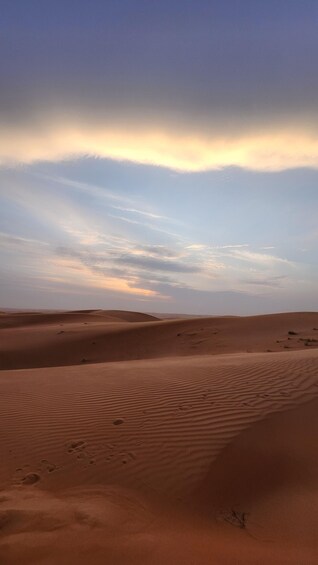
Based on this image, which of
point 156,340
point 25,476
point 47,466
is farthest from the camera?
point 156,340

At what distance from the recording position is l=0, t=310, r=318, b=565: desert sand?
9.67 ft

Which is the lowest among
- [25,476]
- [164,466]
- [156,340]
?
[25,476]

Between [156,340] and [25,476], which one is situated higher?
[156,340]

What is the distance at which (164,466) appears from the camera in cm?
430

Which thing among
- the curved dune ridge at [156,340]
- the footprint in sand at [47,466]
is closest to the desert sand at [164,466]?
the footprint in sand at [47,466]

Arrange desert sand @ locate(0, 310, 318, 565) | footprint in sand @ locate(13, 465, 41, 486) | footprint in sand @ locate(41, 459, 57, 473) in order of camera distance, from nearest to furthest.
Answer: desert sand @ locate(0, 310, 318, 565)
footprint in sand @ locate(13, 465, 41, 486)
footprint in sand @ locate(41, 459, 57, 473)

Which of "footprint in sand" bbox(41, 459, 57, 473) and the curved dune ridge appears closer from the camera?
"footprint in sand" bbox(41, 459, 57, 473)

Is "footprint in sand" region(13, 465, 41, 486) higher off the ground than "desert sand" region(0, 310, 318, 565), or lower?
lower

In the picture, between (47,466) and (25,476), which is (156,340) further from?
(25,476)

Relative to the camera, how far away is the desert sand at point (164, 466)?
2947 mm

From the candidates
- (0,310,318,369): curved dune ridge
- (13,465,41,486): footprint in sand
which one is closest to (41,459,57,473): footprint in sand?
(13,465,41,486): footprint in sand

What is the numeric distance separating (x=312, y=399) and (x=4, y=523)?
4430 mm

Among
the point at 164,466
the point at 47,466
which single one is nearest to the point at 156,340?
the point at 47,466

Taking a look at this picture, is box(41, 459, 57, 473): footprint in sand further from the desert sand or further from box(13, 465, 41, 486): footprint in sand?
box(13, 465, 41, 486): footprint in sand
